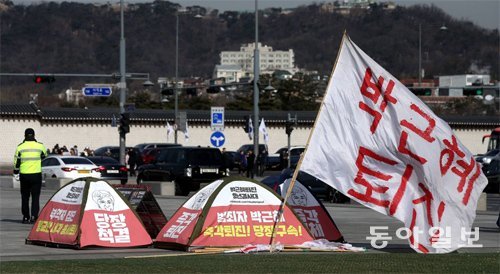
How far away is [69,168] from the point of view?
42.4 m

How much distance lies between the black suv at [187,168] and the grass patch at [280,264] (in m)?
22.7

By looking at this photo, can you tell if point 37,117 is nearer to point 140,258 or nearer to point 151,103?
point 151,103

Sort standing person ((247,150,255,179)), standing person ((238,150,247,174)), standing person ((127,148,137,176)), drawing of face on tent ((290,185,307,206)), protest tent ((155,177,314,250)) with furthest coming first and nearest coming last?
1. standing person ((238,150,247,174))
2. standing person ((127,148,137,176))
3. standing person ((247,150,255,179))
4. drawing of face on tent ((290,185,307,206))
5. protest tent ((155,177,314,250))

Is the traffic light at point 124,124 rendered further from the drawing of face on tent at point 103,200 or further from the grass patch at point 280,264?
the grass patch at point 280,264

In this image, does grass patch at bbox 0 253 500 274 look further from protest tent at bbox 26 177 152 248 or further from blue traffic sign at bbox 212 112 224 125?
blue traffic sign at bbox 212 112 224 125

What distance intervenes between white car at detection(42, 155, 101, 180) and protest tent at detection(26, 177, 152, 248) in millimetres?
24262

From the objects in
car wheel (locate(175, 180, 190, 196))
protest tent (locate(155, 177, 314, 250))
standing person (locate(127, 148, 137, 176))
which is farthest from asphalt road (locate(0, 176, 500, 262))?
standing person (locate(127, 148, 137, 176))

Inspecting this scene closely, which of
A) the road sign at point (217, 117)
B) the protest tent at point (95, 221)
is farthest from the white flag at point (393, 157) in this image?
the road sign at point (217, 117)

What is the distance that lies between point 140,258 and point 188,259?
28.4 inches

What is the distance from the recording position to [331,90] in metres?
16.2

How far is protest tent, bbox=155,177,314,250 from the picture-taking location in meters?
16.7

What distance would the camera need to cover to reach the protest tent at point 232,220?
16.7m

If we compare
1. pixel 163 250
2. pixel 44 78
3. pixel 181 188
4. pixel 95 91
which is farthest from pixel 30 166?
pixel 44 78

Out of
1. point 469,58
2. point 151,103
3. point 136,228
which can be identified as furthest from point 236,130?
point 469,58
